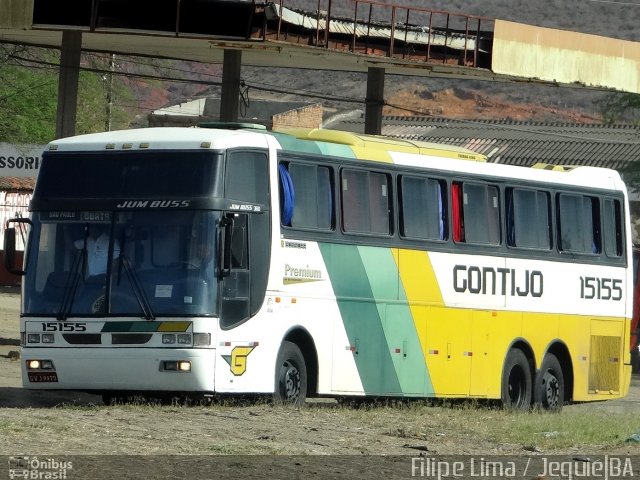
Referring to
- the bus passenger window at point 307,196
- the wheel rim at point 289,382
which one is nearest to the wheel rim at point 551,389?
the bus passenger window at point 307,196

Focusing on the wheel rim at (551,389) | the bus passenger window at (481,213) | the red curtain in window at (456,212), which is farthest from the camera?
the wheel rim at (551,389)

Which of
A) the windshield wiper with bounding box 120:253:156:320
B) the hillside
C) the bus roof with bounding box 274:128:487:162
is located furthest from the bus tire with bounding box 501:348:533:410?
the hillside

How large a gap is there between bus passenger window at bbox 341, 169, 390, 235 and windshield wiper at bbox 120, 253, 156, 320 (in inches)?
117

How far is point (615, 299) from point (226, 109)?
8.58 m

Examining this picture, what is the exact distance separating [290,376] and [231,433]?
3476 mm

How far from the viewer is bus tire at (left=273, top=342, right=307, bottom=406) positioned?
57.5 ft

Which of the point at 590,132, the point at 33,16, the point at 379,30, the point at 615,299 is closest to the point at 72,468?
the point at 615,299

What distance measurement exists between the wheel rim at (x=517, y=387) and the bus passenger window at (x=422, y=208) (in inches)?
99.1

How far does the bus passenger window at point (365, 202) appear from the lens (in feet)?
62.1

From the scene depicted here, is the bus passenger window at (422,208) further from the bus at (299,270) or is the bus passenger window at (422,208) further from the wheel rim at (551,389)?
the wheel rim at (551,389)

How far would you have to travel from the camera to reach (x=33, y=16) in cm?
2619

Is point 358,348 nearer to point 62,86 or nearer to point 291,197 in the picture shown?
point 291,197

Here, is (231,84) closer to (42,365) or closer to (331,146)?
(331,146)

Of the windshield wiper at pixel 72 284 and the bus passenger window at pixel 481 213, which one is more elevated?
the bus passenger window at pixel 481 213
